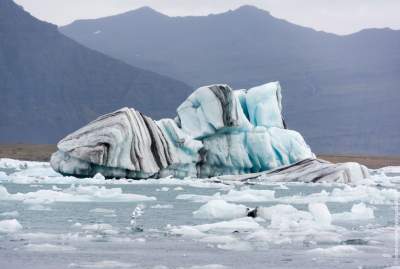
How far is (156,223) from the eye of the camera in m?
18.5

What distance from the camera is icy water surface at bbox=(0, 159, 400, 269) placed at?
44.8ft

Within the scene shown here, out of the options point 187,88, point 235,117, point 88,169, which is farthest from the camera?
point 187,88

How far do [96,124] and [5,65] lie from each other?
4726 inches

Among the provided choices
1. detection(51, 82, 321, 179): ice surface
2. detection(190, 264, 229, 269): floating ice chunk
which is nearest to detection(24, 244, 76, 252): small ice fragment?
detection(190, 264, 229, 269): floating ice chunk

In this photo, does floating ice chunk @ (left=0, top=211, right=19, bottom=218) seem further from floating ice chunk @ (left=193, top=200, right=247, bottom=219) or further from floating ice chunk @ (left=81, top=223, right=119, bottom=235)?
floating ice chunk @ (left=193, top=200, right=247, bottom=219)

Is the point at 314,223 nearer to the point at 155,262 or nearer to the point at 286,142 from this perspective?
the point at 155,262

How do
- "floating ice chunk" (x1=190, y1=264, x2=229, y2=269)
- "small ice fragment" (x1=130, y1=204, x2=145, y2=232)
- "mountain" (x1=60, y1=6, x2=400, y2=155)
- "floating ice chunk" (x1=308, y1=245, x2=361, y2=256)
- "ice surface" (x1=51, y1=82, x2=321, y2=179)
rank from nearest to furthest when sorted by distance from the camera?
"floating ice chunk" (x1=190, y1=264, x2=229, y2=269) → "floating ice chunk" (x1=308, y1=245, x2=361, y2=256) → "small ice fragment" (x1=130, y1=204, x2=145, y2=232) → "ice surface" (x1=51, y1=82, x2=321, y2=179) → "mountain" (x1=60, y1=6, x2=400, y2=155)

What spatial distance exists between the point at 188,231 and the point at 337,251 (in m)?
3.32

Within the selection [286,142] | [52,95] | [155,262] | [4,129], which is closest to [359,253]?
[155,262]

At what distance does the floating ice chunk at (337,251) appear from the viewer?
47.2 ft

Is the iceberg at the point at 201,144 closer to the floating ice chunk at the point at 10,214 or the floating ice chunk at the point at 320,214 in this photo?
the floating ice chunk at the point at 10,214

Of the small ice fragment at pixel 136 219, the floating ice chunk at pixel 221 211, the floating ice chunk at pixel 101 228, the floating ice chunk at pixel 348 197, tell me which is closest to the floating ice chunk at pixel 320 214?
the floating ice chunk at pixel 221 211

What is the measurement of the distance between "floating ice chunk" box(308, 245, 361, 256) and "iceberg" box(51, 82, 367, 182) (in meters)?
17.0

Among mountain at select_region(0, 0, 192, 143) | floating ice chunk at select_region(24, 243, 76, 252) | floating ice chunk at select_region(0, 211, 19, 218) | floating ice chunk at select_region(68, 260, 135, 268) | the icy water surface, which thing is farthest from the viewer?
mountain at select_region(0, 0, 192, 143)
